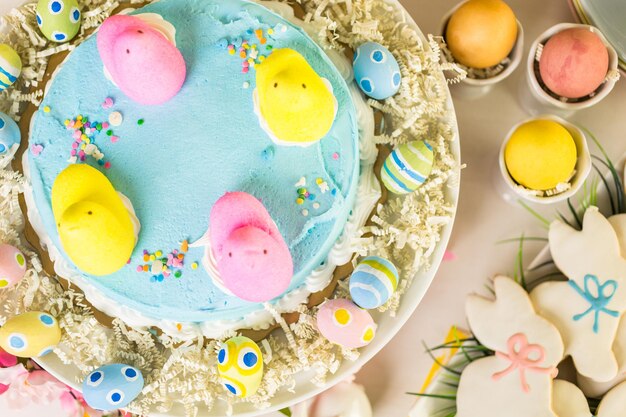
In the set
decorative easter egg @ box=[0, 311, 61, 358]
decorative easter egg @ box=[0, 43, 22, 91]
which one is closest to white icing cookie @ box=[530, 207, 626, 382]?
decorative easter egg @ box=[0, 311, 61, 358]

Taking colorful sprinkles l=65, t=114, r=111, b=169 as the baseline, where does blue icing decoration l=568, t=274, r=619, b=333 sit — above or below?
below

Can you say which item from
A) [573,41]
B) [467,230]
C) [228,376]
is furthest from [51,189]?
[573,41]

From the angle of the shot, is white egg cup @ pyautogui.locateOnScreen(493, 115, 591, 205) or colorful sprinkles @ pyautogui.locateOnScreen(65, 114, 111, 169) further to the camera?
white egg cup @ pyautogui.locateOnScreen(493, 115, 591, 205)

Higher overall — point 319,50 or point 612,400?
point 319,50

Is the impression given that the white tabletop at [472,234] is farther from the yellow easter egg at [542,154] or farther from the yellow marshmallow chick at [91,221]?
the yellow marshmallow chick at [91,221]

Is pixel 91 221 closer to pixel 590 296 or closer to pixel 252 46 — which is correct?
pixel 252 46

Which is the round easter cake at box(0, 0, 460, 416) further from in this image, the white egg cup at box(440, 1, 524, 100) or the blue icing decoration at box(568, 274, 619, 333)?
the blue icing decoration at box(568, 274, 619, 333)

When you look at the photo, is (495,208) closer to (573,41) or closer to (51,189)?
(573,41)
